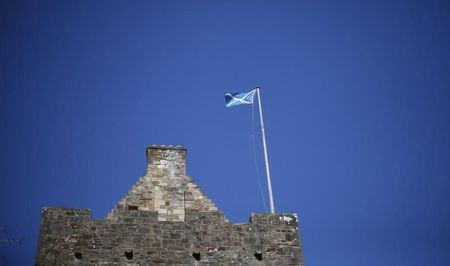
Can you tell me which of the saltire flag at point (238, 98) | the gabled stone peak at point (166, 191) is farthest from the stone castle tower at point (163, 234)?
the saltire flag at point (238, 98)

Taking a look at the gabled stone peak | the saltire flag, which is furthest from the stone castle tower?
the saltire flag

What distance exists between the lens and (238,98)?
2231cm

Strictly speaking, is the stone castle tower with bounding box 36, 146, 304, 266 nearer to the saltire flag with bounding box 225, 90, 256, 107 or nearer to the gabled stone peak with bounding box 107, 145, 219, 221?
the gabled stone peak with bounding box 107, 145, 219, 221

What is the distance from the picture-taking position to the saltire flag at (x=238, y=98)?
2203 cm

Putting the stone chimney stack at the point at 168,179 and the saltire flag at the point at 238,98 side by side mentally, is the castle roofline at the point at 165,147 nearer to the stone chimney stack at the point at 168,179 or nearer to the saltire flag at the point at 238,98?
the stone chimney stack at the point at 168,179

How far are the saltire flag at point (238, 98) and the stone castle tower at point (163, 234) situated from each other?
6.97 m

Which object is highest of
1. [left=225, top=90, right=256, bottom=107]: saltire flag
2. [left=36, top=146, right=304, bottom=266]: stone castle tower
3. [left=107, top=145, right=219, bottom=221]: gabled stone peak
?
[left=225, top=90, right=256, bottom=107]: saltire flag

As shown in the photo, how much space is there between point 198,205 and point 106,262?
11.8 ft

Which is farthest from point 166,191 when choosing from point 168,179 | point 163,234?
point 163,234

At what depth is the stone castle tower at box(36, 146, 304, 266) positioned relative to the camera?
14.2 m

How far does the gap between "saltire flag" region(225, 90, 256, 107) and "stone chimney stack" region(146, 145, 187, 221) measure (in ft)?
18.9

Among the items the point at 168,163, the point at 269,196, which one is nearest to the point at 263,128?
the point at 269,196

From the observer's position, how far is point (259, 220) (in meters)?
15.6

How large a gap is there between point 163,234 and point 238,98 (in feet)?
30.2
